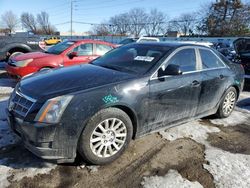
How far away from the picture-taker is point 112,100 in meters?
3.12

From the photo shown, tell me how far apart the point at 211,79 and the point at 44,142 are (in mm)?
3025

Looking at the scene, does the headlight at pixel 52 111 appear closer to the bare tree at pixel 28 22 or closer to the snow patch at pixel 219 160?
the snow patch at pixel 219 160

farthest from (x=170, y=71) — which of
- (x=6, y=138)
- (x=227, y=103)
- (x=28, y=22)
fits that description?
(x=28, y=22)

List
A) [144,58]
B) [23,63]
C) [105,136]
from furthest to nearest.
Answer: [23,63], [144,58], [105,136]

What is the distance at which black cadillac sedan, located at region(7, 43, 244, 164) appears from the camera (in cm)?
286

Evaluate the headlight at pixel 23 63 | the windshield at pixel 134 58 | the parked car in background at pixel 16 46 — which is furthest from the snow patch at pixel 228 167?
the parked car in background at pixel 16 46

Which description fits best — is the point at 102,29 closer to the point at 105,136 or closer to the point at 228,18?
the point at 228,18

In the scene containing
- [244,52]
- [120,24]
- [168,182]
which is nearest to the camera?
[168,182]

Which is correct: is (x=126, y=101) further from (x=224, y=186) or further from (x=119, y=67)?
(x=224, y=186)

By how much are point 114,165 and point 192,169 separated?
100 centimetres

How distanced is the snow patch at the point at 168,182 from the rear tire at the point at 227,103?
242cm

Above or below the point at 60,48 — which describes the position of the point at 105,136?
below

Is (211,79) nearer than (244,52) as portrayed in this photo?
Yes

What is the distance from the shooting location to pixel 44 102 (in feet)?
9.42
